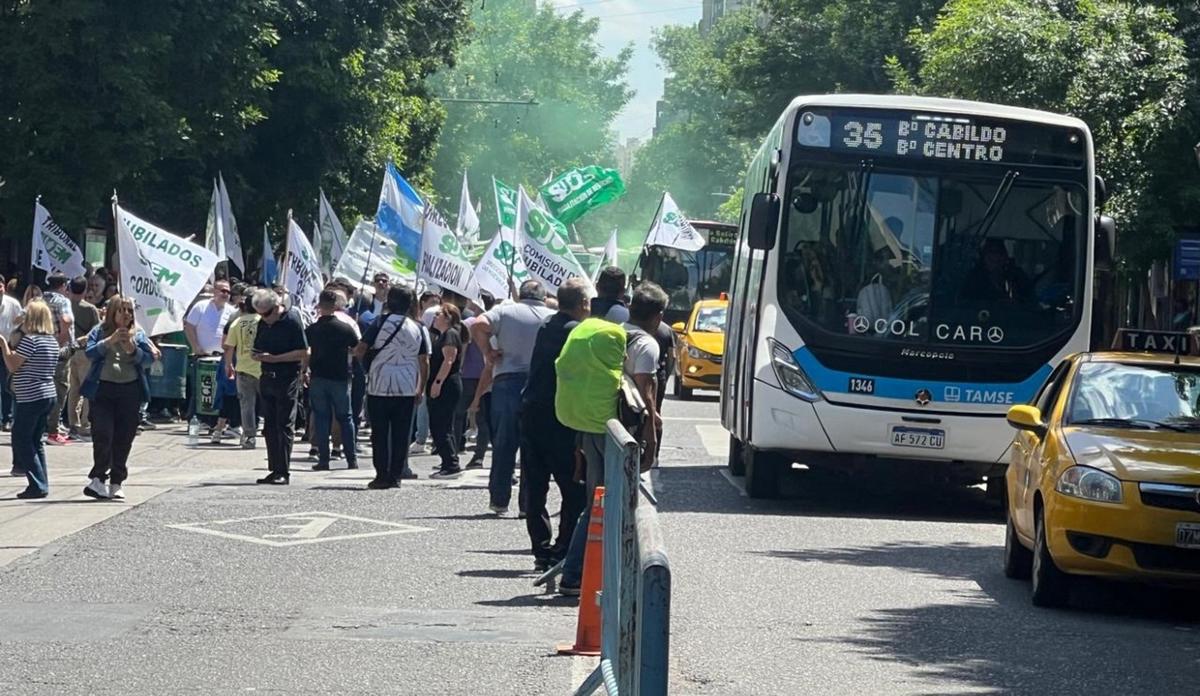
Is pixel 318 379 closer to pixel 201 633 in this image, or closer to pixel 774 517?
pixel 774 517

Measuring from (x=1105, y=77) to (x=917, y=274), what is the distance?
49.1 feet

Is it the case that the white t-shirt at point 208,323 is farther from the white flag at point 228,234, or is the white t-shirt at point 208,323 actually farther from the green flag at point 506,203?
the green flag at point 506,203

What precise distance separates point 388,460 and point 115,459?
8.43 feet

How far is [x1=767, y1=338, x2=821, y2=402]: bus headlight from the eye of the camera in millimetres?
16031

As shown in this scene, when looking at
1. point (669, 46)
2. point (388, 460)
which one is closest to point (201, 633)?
point (388, 460)

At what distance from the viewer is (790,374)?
53.0 ft

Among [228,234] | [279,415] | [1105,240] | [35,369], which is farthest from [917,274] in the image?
[228,234]

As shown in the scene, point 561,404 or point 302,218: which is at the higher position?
point 302,218

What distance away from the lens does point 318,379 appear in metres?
18.9

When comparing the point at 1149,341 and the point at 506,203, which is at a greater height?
the point at 506,203

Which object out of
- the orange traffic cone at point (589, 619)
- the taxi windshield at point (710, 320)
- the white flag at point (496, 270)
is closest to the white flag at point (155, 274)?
the white flag at point (496, 270)

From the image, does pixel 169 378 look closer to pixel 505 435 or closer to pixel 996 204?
pixel 505 435

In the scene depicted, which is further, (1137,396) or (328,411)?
(328,411)

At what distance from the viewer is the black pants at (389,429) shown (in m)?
17.1
